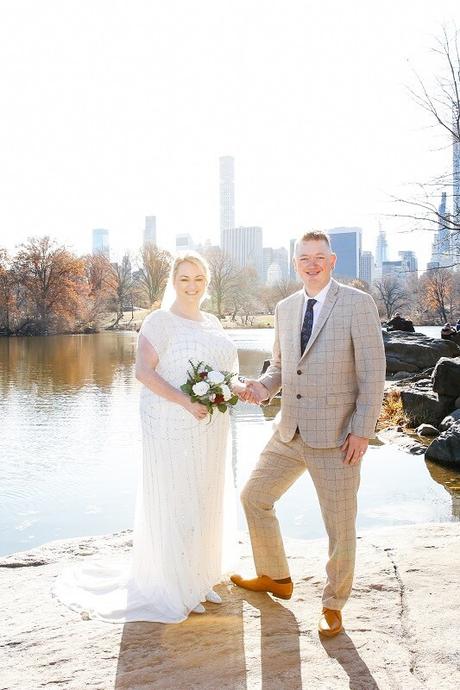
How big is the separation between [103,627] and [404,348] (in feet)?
62.3

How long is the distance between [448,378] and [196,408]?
8.97 m

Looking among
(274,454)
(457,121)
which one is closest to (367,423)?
(274,454)

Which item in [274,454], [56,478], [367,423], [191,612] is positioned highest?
[367,423]

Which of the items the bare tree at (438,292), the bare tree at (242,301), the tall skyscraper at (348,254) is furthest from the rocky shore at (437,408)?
the tall skyscraper at (348,254)

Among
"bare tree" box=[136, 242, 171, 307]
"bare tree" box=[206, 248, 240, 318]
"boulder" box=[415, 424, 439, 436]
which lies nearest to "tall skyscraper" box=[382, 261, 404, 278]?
"boulder" box=[415, 424, 439, 436]

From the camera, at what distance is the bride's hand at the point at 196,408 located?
3.81m

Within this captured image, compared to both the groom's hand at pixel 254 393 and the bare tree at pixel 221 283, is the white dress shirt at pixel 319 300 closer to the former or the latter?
the groom's hand at pixel 254 393

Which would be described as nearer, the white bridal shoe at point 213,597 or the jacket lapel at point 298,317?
the jacket lapel at point 298,317

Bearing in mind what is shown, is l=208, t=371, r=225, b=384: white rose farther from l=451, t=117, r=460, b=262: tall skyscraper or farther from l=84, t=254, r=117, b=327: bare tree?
l=84, t=254, r=117, b=327: bare tree

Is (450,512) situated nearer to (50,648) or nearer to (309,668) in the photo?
(309,668)

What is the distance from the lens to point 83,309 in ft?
185

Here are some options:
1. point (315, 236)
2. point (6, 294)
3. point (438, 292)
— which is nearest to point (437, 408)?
point (315, 236)

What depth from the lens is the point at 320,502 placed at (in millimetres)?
3672

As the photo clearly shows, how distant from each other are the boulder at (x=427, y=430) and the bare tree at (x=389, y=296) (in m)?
61.5
